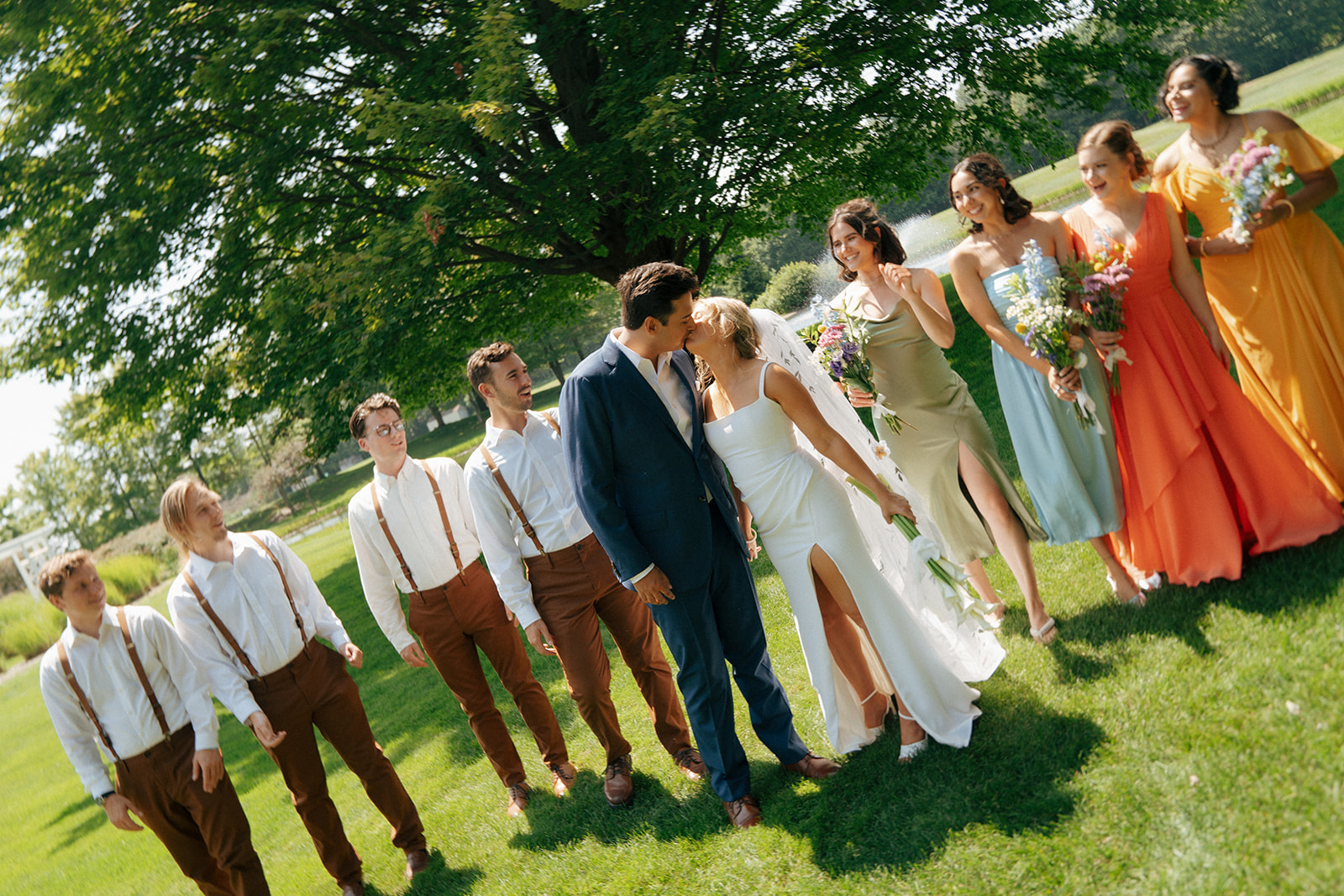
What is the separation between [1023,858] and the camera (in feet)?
11.5

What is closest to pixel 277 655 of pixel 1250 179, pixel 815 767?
pixel 815 767

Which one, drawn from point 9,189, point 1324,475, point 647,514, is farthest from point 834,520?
point 9,189

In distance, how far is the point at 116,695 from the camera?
5.11m

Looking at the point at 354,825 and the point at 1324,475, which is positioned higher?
the point at 1324,475

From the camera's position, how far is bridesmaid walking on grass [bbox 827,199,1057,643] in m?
5.32

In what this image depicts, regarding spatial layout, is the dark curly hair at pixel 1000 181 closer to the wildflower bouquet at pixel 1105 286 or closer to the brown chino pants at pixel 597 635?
the wildflower bouquet at pixel 1105 286

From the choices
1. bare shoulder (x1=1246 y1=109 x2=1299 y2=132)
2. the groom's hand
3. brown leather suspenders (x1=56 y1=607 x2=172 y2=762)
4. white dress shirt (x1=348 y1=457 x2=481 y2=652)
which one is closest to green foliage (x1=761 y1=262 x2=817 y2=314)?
white dress shirt (x1=348 y1=457 x2=481 y2=652)

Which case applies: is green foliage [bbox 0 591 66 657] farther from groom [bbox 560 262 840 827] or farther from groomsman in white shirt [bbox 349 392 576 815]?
groom [bbox 560 262 840 827]

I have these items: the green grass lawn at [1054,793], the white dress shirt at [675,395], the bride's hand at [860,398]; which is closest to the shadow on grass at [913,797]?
the green grass lawn at [1054,793]

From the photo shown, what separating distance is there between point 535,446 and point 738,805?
95.8 inches

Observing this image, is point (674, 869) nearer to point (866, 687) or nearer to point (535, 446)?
point (866, 687)

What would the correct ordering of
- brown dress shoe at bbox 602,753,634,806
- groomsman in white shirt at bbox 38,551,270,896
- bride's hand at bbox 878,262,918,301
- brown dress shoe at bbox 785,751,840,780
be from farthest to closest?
brown dress shoe at bbox 602,753,634,806
bride's hand at bbox 878,262,918,301
groomsman in white shirt at bbox 38,551,270,896
brown dress shoe at bbox 785,751,840,780

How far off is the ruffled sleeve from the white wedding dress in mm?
2911

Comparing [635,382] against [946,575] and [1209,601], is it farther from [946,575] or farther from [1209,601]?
[1209,601]
